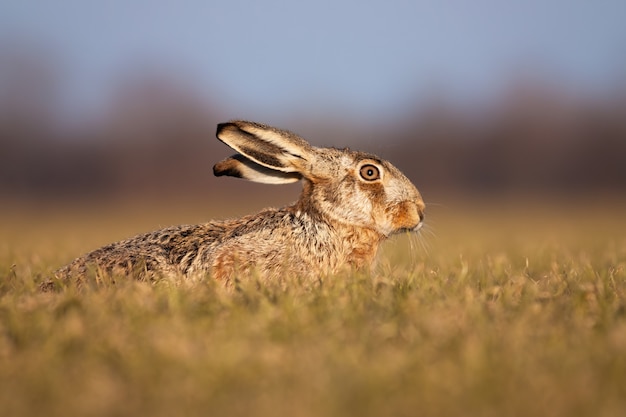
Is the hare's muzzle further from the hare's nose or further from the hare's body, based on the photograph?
the hare's body

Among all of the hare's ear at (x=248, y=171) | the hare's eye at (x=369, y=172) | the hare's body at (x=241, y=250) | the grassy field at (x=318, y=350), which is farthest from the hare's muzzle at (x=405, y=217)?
the grassy field at (x=318, y=350)

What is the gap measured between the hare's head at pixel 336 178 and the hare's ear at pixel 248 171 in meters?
0.01

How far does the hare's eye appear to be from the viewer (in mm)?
7160

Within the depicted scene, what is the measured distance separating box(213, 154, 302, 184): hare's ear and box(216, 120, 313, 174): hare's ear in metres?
0.18

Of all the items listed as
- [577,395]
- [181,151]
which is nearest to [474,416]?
[577,395]

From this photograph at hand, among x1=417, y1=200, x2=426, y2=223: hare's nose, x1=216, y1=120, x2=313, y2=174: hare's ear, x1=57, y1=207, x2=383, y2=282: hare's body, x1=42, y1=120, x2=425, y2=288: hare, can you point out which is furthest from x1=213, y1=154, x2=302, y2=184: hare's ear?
x1=417, y1=200, x2=426, y2=223: hare's nose

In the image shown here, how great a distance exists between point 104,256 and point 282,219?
1613mm

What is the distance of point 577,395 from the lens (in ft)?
10.2

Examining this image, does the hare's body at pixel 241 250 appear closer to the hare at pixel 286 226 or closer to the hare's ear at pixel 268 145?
the hare at pixel 286 226

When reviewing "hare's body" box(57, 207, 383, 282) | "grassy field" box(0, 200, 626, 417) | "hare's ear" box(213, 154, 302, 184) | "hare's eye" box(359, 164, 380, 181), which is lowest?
"hare's body" box(57, 207, 383, 282)

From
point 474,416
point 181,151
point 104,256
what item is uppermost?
point 474,416

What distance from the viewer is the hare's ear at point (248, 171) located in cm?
740

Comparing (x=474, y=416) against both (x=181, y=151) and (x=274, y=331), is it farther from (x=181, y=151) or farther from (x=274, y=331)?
(x=181, y=151)

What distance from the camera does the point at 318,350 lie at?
3.62 m
